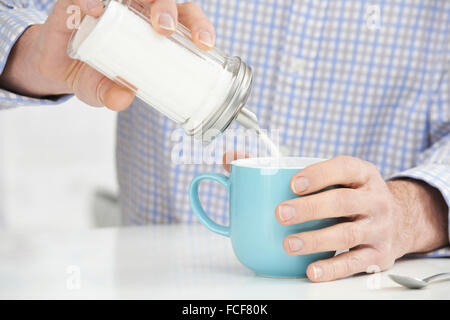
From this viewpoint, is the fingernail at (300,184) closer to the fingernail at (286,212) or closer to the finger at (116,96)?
the fingernail at (286,212)

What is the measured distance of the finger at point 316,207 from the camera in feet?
1.94

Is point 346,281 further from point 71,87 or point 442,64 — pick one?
point 442,64

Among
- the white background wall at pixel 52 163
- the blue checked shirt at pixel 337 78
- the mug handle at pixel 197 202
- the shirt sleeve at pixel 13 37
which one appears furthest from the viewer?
the white background wall at pixel 52 163

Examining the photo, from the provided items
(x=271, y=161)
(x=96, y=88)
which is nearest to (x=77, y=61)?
(x=96, y=88)

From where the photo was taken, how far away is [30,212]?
2820mm

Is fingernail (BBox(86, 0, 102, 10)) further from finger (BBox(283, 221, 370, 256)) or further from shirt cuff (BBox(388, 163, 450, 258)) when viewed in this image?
shirt cuff (BBox(388, 163, 450, 258))

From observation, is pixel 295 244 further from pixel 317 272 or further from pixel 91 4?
pixel 91 4

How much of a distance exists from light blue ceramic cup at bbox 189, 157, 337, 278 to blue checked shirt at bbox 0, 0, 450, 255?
44 centimetres

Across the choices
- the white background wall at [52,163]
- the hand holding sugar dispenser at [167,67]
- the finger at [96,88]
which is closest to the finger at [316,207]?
the hand holding sugar dispenser at [167,67]

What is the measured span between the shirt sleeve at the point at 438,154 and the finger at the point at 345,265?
0.13 meters

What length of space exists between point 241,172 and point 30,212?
2381mm

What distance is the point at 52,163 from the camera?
280 centimetres

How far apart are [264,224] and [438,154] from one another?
1.23 ft
